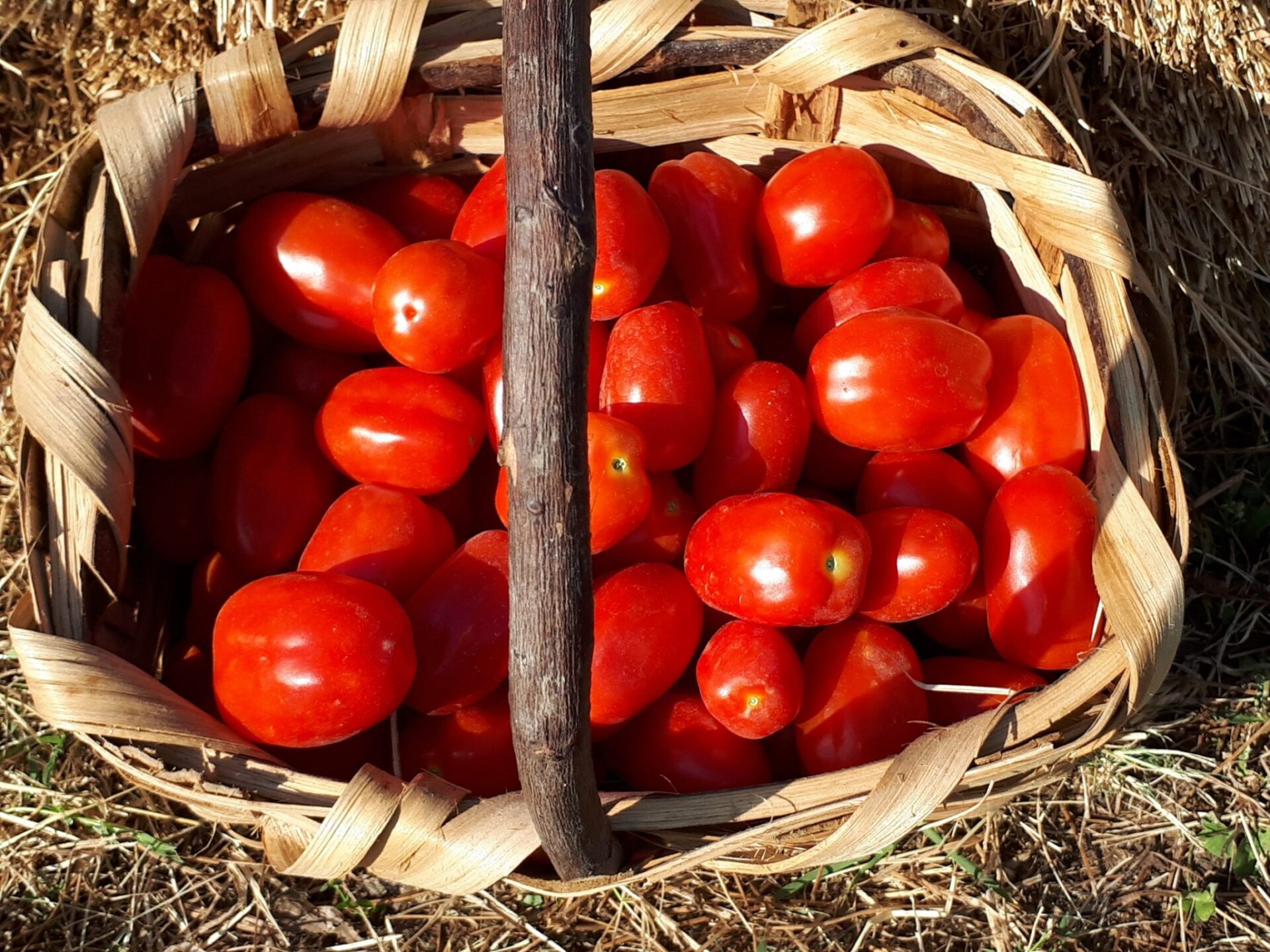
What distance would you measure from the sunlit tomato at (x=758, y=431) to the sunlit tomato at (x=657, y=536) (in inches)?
2.8

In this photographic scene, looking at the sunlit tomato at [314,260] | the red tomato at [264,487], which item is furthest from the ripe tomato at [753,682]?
the sunlit tomato at [314,260]

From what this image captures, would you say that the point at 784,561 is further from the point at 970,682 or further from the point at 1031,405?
Result: the point at 1031,405

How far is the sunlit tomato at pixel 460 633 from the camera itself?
1.41 m

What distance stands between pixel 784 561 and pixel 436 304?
597mm

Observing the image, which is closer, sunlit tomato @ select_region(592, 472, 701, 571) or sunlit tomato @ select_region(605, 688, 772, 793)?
sunlit tomato @ select_region(605, 688, 772, 793)

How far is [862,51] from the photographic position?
1.54m

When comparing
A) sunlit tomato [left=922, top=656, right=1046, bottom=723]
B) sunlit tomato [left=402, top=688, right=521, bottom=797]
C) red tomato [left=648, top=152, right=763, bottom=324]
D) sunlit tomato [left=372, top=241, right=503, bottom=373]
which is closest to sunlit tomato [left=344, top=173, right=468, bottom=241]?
sunlit tomato [left=372, top=241, right=503, bottom=373]

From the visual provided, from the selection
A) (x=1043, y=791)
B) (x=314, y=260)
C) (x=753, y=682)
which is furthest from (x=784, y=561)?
(x=314, y=260)

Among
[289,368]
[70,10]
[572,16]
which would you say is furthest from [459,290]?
[70,10]

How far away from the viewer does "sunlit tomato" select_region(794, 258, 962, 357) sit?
161 centimetres

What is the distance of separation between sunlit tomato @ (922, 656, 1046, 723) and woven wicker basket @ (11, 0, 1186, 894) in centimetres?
12

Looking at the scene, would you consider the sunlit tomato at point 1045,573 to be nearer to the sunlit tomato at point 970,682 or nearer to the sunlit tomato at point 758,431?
the sunlit tomato at point 970,682

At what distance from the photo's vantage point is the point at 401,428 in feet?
4.88

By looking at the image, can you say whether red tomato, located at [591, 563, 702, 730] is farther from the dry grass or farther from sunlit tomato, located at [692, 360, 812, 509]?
the dry grass
